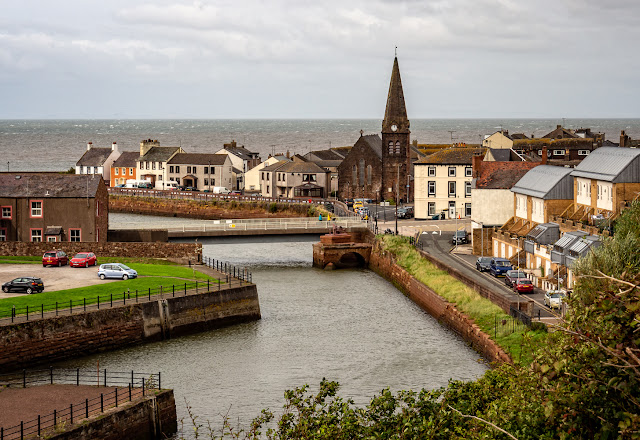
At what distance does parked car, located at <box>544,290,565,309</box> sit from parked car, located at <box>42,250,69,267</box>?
32.8 metres

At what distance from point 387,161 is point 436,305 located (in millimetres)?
62181

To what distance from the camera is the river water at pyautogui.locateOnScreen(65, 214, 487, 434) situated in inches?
1597

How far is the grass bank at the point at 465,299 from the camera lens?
141ft

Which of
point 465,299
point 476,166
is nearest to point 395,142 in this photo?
point 476,166

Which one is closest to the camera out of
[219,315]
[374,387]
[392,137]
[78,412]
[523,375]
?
[523,375]

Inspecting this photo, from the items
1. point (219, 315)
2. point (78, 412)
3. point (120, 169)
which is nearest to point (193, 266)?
point (219, 315)

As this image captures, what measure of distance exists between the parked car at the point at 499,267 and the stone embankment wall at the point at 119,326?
1698 cm

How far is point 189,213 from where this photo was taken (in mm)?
122688

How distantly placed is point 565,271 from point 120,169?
100616 mm

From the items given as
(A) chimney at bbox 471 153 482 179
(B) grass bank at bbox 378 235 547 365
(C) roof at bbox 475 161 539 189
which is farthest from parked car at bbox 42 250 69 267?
(A) chimney at bbox 471 153 482 179

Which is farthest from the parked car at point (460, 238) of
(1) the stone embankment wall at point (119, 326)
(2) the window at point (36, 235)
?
(2) the window at point (36, 235)

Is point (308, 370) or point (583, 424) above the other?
point (583, 424)

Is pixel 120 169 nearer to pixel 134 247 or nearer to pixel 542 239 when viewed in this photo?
pixel 134 247

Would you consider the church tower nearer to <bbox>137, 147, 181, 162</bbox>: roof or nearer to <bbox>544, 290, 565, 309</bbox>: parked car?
<bbox>137, 147, 181, 162</bbox>: roof
